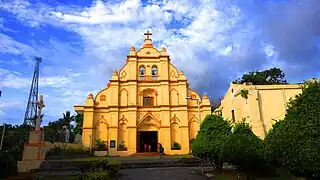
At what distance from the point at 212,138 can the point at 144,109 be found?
2345 centimetres

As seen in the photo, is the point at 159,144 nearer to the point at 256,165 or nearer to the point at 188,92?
the point at 188,92

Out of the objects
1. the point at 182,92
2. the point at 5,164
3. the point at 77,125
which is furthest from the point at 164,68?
the point at 5,164

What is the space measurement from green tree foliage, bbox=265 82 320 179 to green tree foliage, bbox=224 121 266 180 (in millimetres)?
5028

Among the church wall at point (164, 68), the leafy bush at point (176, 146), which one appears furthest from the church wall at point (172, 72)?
the leafy bush at point (176, 146)

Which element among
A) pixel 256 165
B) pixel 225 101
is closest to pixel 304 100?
pixel 256 165

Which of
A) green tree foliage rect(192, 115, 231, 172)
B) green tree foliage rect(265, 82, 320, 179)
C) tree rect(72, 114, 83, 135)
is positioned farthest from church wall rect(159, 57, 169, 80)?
green tree foliage rect(265, 82, 320, 179)

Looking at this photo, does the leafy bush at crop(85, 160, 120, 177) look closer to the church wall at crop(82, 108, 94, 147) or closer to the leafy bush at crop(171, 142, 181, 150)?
the leafy bush at crop(171, 142, 181, 150)

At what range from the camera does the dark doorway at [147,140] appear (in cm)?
3906

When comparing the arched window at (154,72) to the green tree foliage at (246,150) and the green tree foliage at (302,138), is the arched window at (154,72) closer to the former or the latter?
the green tree foliage at (246,150)

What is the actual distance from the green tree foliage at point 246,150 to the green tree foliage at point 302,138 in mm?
5028

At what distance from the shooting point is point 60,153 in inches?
1238

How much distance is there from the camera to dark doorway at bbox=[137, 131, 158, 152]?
39.1m

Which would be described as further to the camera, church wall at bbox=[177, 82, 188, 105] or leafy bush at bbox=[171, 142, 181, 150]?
church wall at bbox=[177, 82, 188, 105]

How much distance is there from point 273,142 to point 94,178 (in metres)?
6.98
